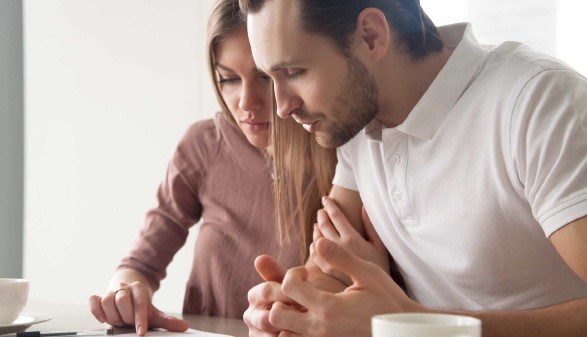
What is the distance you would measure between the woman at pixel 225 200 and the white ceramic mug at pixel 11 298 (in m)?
0.41

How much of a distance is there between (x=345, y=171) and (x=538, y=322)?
0.63 m

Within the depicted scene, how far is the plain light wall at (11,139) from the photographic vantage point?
3.88 metres

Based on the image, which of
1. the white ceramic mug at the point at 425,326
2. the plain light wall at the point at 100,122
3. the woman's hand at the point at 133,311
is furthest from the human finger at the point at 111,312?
the plain light wall at the point at 100,122

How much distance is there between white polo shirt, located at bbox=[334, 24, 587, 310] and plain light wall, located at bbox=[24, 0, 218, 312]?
6.05 feet

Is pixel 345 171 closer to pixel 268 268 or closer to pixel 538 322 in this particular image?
pixel 268 268

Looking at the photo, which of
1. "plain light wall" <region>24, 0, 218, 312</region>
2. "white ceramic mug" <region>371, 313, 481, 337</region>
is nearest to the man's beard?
"white ceramic mug" <region>371, 313, 481, 337</region>

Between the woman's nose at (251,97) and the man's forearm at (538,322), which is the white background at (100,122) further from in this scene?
the man's forearm at (538,322)

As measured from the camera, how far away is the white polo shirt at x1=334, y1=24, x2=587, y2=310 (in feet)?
4.17

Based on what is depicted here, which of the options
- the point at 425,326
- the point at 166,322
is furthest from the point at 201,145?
the point at 425,326

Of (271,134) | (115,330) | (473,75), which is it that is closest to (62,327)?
(115,330)

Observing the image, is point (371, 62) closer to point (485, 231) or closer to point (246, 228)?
point (485, 231)

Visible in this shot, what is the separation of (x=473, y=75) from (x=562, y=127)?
254 mm

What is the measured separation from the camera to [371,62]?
5.07ft

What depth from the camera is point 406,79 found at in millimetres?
1570
